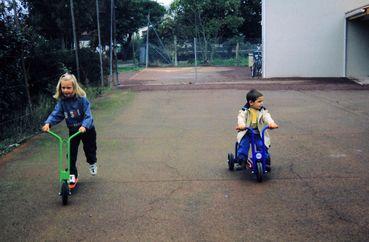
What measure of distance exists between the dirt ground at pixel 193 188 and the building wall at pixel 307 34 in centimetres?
1142

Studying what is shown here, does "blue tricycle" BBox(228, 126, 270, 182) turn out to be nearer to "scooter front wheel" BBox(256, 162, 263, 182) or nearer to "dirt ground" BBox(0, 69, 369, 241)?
"scooter front wheel" BBox(256, 162, 263, 182)

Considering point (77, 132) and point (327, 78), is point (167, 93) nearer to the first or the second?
point (327, 78)

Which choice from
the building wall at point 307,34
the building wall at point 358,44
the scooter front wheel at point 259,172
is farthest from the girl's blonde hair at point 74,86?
the building wall at point 358,44

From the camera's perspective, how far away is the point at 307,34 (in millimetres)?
21797

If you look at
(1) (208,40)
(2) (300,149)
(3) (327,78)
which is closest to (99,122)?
(2) (300,149)

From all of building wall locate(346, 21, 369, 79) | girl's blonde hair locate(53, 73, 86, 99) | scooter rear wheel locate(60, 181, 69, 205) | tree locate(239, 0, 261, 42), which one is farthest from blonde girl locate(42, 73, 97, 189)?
tree locate(239, 0, 261, 42)

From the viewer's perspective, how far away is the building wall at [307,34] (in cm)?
2159

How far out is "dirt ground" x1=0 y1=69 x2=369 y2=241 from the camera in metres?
4.49

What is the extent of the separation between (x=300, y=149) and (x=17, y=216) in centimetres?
474

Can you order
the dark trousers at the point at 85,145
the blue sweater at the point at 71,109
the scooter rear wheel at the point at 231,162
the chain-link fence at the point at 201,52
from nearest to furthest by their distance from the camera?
the blue sweater at the point at 71,109 < the dark trousers at the point at 85,145 < the scooter rear wheel at the point at 231,162 < the chain-link fence at the point at 201,52

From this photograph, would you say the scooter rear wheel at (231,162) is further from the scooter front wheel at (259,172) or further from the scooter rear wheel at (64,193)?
the scooter rear wheel at (64,193)

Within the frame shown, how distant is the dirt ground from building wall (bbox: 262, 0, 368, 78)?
11.4 meters

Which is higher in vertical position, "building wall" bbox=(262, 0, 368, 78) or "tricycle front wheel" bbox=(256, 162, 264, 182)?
"building wall" bbox=(262, 0, 368, 78)

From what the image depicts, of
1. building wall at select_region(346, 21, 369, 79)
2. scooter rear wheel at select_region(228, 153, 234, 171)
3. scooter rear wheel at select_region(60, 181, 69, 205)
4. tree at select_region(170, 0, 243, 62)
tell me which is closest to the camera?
scooter rear wheel at select_region(60, 181, 69, 205)
